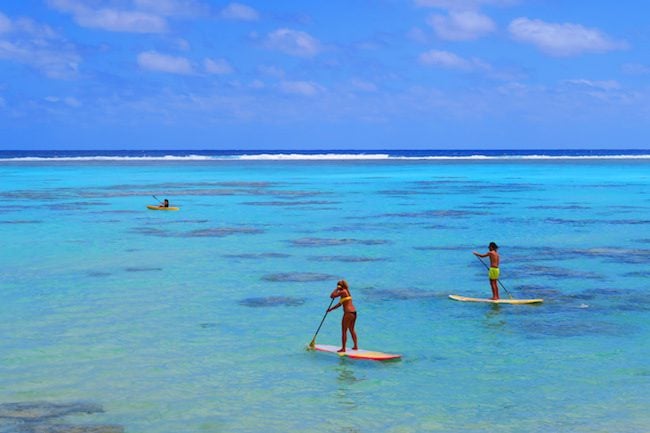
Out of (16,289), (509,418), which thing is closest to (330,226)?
(16,289)

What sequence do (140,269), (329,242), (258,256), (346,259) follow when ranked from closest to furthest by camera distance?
(140,269) → (346,259) → (258,256) → (329,242)

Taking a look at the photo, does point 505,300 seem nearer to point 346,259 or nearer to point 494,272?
point 494,272

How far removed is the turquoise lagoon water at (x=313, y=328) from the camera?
1405 cm

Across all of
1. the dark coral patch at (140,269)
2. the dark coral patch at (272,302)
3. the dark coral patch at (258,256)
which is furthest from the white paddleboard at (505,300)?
the dark coral patch at (140,269)

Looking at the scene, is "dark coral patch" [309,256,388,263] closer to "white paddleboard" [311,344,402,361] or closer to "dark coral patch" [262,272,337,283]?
"dark coral patch" [262,272,337,283]

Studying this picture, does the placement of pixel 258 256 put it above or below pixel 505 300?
below

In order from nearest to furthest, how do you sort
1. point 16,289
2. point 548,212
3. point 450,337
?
1. point 450,337
2. point 16,289
3. point 548,212

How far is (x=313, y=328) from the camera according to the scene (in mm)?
19828

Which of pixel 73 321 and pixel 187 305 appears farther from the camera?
pixel 187 305

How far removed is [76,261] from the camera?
97.8 feet

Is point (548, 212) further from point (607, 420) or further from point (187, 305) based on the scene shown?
point (607, 420)

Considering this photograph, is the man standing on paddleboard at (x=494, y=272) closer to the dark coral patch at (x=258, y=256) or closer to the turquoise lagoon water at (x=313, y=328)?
the turquoise lagoon water at (x=313, y=328)

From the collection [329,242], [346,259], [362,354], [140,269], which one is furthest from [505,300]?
[329,242]

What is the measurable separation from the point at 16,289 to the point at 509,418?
15890 millimetres
